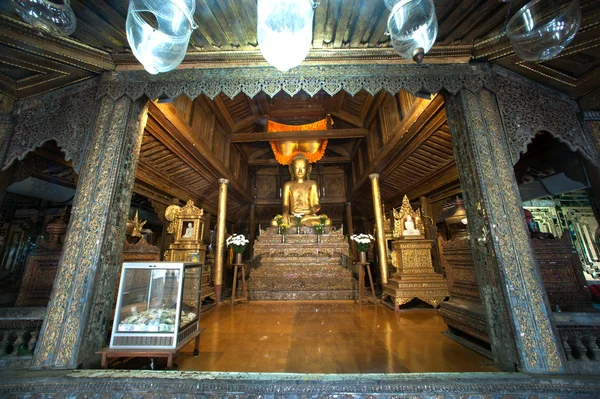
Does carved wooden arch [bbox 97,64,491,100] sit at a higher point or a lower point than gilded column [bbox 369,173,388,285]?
higher

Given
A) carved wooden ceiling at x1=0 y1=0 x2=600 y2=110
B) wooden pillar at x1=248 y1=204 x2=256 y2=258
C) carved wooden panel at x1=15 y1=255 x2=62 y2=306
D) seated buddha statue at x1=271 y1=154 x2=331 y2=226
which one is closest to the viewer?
carved wooden ceiling at x1=0 y1=0 x2=600 y2=110

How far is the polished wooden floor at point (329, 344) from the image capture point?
5.88 feet

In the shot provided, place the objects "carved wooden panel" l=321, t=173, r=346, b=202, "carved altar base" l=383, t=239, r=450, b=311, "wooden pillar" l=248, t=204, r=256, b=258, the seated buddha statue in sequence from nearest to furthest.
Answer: "carved altar base" l=383, t=239, r=450, b=311, the seated buddha statue, "wooden pillar" l=248, t=204, r=256, b=258, "carved wooden panel" l=321, t=173, r=346, b=202

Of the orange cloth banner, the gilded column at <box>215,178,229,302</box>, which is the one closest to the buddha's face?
the orange cloth banner

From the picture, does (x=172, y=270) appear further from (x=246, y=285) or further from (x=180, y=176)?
(x=180, y=176)

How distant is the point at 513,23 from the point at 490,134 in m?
0.93

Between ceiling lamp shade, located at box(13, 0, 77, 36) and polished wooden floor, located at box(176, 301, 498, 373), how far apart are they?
263 cm

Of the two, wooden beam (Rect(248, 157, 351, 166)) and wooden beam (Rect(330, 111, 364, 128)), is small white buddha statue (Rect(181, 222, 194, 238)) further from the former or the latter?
wooden beam (Rect(330, 111, 364, 128))

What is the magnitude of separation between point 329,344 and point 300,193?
5428mm

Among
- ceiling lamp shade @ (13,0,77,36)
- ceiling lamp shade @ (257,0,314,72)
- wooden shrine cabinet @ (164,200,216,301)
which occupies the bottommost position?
wooden shrine cabinet @ (164,200,216,301)

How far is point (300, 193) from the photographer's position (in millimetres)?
7391

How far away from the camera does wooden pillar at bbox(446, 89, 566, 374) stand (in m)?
1.73

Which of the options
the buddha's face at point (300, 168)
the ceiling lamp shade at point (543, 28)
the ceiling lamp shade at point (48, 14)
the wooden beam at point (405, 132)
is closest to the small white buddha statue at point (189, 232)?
the buddha's face at point (300, 168)

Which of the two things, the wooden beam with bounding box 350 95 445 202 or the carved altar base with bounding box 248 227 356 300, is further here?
the carved altar base with bounding box 248 227 356 300
